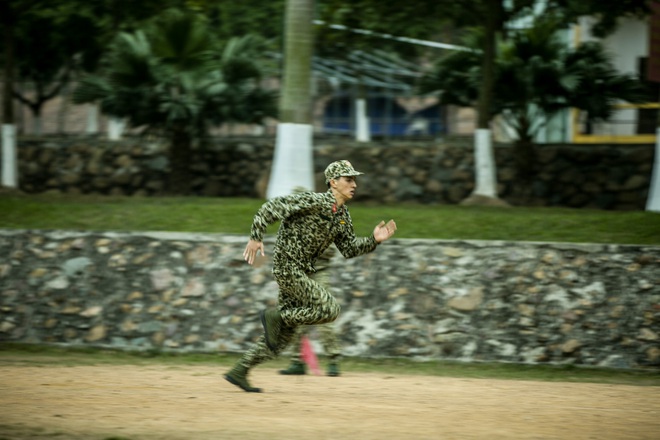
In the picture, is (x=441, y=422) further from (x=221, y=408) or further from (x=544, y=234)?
(x=544, y=234)

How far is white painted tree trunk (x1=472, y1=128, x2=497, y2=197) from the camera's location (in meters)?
17.3

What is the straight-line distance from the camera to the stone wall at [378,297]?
11062 millimetres

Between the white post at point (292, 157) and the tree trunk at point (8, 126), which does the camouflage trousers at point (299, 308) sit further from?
the tree trunk at point (8, 126)

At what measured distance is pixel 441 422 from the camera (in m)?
6.75

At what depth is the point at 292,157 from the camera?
551 inches

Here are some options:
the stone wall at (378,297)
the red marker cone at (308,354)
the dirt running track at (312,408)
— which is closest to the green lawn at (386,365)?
the stone wall at (378,297)

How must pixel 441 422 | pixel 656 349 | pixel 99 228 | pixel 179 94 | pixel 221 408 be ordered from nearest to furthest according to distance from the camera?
pixel 441 422, pixel 221 408, pixel 656 349, pixel 99 228, pixel 179 94

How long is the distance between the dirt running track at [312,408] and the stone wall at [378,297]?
1752 mm

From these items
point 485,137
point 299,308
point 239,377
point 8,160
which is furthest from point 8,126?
point 299,308

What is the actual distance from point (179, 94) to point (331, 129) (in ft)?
75.4

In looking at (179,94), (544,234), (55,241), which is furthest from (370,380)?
(179,94)

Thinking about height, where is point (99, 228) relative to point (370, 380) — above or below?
above

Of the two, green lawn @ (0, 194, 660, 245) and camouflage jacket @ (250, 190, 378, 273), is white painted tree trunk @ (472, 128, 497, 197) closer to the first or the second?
green lawn @ (0, 194, 660, 245)

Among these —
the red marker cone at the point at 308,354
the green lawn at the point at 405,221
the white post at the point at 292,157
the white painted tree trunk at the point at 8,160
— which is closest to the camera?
the red marker cone at the point at 308,354
